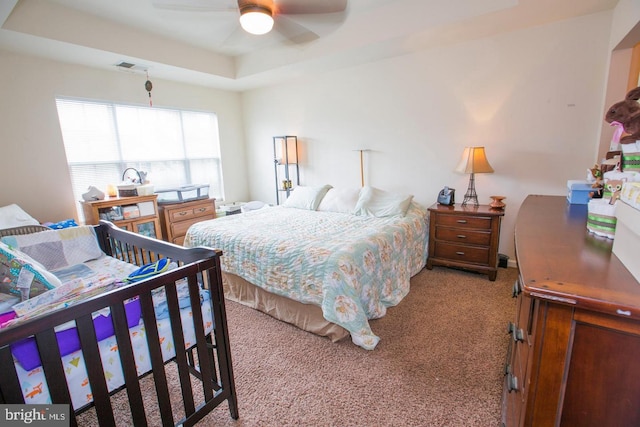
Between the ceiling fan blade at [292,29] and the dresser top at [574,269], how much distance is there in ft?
6.79

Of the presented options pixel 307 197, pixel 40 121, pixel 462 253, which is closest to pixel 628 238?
pixel 462 253

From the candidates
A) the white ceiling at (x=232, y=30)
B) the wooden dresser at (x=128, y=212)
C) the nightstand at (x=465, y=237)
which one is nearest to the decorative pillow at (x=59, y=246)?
the wooden dresser at (x=128, y=212)

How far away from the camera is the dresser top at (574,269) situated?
2.32 ft

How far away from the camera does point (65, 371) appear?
1.07 meters

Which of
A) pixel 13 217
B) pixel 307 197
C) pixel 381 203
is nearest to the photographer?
pixel 13 217

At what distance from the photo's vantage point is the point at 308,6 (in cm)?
200

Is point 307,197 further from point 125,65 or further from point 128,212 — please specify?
point 125,65

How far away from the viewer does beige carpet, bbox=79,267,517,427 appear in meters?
1.55

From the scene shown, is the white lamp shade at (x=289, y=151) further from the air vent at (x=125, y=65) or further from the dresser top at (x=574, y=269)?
the dresser top at (x=574, y=269)

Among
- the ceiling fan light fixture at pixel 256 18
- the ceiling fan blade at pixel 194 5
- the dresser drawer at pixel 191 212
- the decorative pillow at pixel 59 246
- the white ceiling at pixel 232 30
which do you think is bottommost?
the dresser drawer at pixel 191 212

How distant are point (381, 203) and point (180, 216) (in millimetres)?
2731

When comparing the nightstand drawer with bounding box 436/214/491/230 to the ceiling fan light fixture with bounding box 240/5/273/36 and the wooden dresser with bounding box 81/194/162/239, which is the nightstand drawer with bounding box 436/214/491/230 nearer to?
the ceiling fan light fixture with bounding box 240/5/273/36

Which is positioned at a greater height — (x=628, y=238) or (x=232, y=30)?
(x=232, y=30)

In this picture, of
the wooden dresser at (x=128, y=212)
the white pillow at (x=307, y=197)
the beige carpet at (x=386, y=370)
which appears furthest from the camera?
the white pillow at (x=307, y=197)
